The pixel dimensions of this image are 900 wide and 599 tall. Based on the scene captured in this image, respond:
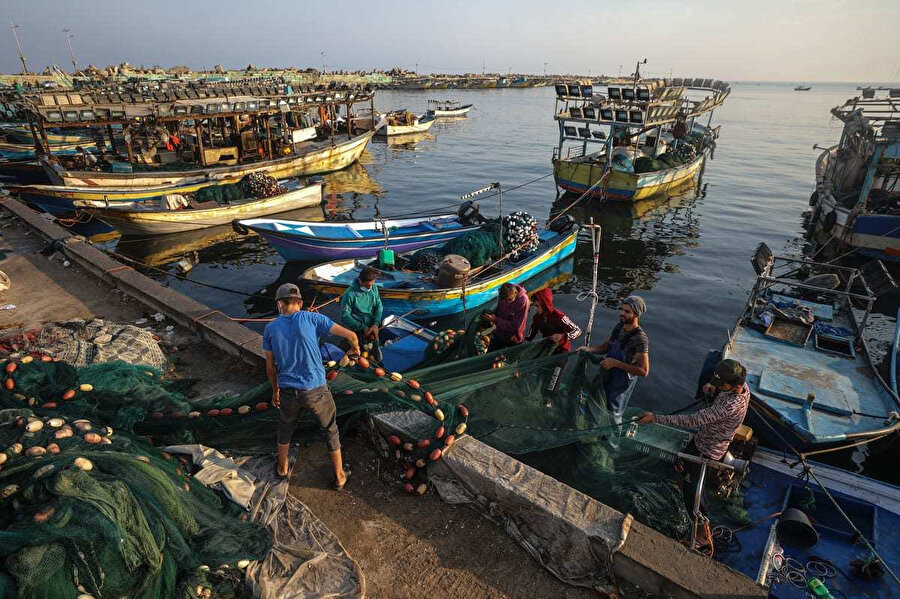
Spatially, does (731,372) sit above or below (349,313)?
above

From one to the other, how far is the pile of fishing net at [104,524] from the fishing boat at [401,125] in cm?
4608

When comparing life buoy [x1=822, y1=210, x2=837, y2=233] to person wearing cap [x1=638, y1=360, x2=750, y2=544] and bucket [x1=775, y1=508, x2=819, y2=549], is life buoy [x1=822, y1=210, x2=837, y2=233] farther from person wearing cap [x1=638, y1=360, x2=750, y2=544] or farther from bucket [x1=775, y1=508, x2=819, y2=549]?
person wearing cap [x1=638, y1=360, x2=750, y2=544]

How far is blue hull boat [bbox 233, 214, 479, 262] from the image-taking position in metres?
14.7

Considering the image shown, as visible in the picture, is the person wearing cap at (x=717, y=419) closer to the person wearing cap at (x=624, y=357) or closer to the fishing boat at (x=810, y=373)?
the person wearing cap at (x=624, y=357)

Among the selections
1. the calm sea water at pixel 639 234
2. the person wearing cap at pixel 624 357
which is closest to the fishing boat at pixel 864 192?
the calm sea water at pixel 639 234

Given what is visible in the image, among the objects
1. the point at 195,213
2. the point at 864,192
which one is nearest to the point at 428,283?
the point at 195,213

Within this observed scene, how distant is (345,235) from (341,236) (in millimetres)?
162

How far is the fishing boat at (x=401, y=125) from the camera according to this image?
4697 cm

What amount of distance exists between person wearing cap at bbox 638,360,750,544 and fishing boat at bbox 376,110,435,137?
45691mm

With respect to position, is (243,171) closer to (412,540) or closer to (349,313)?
(349,313)

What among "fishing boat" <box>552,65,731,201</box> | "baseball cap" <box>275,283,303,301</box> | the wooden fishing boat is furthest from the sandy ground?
"fishing boat" <box>552,65,731,201</box>

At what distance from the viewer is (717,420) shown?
17.2 ft

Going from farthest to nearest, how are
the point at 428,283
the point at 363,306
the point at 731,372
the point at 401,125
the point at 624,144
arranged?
1. the point at 401,125
2. the point at 624,144
3. the point at 428,283
4. the point at 363,306
5. the point at 731,372

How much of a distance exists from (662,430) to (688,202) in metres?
24.8
